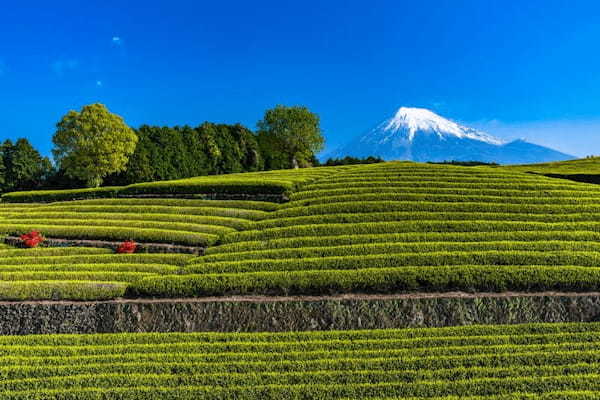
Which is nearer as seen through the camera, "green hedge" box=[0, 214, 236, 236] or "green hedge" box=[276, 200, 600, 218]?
"green hedge" box=[276, 200, 600, 218]

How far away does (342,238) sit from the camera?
19156mm

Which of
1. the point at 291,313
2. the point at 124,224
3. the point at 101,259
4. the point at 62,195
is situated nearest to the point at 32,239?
the point at 124,224

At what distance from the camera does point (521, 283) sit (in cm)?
1470

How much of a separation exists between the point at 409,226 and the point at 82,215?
20.9 meters

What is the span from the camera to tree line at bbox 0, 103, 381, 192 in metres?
46.1

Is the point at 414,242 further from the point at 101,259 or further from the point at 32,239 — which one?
the point at 32,239

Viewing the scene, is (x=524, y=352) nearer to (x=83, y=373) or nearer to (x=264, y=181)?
(x=83, y=373)

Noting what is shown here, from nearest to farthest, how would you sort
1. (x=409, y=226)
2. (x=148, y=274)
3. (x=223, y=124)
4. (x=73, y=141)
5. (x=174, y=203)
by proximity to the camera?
(x=148, y=274) < (x=409, y=226) < (x=174, y=203) < (x=73, y=141) < (x=223, y=124)

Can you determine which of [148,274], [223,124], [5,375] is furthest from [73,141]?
[5,375]

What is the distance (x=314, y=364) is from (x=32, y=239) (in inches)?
719

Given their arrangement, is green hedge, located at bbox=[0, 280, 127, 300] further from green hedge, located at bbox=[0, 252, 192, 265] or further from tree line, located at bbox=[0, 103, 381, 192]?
tree line, located at bbox=[0, 103, 381, 192]

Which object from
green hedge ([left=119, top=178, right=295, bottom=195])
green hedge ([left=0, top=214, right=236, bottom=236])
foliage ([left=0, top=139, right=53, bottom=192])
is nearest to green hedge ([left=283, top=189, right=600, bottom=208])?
green hedge ([left=119, top=178, right=295, bottom=195])

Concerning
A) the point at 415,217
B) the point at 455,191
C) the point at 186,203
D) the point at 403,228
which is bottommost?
the point at 403,228

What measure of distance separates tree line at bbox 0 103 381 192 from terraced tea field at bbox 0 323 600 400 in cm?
3710
